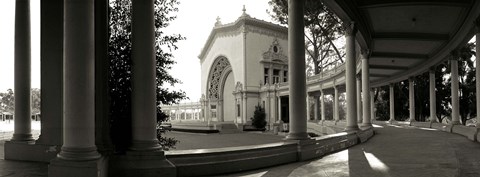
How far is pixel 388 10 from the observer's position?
15859 millimetres

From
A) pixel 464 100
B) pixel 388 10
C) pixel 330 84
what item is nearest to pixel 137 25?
pixel 388 10

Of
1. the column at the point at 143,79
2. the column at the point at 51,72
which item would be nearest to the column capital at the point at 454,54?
the column at the point at 143,79

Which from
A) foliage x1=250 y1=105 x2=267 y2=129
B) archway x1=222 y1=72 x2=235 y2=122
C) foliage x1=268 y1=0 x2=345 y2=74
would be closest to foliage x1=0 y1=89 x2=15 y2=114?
archway x1=222 y1=72 x2=235 y2=122

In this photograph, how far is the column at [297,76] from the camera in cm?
1074

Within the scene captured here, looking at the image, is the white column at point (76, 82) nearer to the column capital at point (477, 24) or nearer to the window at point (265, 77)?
the column capital at point (477, 24)

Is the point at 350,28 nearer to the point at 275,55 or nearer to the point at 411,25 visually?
the point at 411,25

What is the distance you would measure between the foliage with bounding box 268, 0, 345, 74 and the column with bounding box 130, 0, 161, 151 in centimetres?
2828

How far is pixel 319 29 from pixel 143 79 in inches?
1489

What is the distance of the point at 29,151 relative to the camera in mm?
9602

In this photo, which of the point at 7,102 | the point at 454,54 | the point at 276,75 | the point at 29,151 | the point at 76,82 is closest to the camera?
the point at 76,82

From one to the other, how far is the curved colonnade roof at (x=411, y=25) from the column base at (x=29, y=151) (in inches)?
396

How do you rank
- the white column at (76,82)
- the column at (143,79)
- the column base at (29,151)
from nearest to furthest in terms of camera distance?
the white column at (76,82), the column at (143,79), the column base at (29,151)

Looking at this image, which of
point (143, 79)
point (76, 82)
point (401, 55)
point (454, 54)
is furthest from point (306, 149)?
point (401, 55)

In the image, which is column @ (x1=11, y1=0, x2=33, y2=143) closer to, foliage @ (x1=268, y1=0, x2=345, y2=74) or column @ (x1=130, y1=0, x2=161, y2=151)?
column @ (x1=130, y1=0, x2=161, y2=151)
